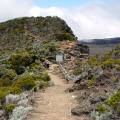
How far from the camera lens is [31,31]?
84312 millimetres

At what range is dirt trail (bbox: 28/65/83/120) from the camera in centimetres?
2006

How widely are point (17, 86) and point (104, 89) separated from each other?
614 cm

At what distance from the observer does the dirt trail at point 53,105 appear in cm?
2006

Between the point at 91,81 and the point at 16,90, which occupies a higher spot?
the point at 91,81

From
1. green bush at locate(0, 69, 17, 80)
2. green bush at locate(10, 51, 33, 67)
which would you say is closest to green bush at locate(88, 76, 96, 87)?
green bush at locate(0, 69, 17, 80)

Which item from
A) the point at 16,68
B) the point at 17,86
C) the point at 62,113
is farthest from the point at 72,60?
the point at 62,113

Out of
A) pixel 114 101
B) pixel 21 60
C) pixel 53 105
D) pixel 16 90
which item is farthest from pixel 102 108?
pixel 21 60

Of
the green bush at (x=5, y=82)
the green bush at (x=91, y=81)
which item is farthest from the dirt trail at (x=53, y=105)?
the green bush at (x=5, y=82)

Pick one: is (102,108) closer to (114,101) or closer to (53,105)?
(114,101)

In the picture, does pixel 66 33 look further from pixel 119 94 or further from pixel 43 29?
pixel 119 94

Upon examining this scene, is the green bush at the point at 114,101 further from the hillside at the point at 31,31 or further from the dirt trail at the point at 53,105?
the hillside at the point at 31,31

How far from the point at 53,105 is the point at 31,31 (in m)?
62.1

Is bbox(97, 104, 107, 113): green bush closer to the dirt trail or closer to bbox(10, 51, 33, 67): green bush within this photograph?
the dirt trail

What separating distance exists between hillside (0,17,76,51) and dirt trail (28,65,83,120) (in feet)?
159
